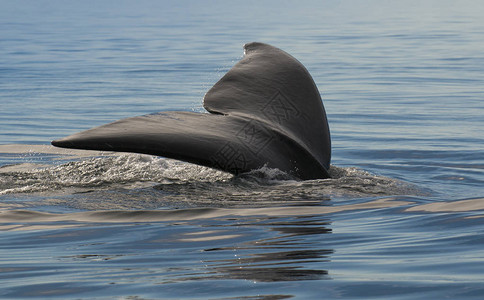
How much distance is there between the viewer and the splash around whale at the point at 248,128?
6.23 meters

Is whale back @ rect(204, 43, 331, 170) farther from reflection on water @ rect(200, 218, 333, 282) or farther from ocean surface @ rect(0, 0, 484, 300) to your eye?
reflection on water @ rect(200, 218, 333, 282)

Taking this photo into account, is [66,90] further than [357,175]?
Yes

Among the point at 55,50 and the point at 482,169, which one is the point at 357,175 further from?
the point at 55,50

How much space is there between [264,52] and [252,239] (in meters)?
2.80

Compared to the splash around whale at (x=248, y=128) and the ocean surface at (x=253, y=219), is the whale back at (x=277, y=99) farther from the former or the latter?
the ocean surface at (x=253, y=219)

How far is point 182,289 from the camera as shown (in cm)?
442

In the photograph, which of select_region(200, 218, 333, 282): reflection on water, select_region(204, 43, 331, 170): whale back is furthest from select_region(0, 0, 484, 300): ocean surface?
select_region(204, 43, 331, 170): whale back

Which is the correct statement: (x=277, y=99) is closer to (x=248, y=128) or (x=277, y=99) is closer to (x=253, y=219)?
(x=248, y=128)

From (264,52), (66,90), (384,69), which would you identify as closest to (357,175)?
(264,52)

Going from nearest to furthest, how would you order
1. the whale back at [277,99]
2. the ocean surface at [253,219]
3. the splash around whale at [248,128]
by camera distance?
the ocean surface at [253,219] < the splash around whale at [248,128] < the whale back at [277,99]

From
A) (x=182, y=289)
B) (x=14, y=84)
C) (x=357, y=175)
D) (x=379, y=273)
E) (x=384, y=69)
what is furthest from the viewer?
(x=384, y=69)

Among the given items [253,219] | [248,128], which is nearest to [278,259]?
[253,219]

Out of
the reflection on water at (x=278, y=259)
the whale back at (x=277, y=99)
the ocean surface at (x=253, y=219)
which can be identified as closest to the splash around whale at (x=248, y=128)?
the whale back at (x=277, y=99)

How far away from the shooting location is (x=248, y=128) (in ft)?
23.0
